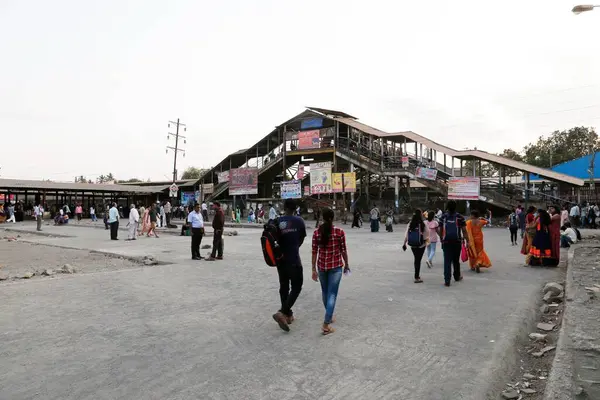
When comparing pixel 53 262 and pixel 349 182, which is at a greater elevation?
pixel 349 182

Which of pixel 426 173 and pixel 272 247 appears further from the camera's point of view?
pixel 426 173

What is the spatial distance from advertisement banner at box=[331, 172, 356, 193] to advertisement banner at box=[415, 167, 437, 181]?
505 cm

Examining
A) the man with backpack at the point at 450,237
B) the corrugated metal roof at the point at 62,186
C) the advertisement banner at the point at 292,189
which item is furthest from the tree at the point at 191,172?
the man with backpack at the point at 450,237

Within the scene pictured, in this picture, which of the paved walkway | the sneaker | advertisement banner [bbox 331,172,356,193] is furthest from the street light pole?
advertisement banner [bbox 331,172,356,193]

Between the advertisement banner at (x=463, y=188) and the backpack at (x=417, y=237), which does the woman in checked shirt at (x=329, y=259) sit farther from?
the advertisement banner at (x=463, y=188)

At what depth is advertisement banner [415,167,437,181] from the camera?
29420mm

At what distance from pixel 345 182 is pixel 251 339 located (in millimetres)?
28399

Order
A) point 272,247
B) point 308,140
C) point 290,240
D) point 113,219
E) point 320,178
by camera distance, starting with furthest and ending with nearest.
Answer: point 308,140, point 320,178, point 113,219, point 290,240, point 272,247

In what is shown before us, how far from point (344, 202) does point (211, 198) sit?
1642cm

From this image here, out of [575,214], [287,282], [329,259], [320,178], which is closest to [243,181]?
[320,178]

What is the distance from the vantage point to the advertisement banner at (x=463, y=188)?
91.2ft

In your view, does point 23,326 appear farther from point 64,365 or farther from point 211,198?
point 211,198

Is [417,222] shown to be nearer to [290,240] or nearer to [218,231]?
[290,240]

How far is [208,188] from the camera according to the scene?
44.3 meters
